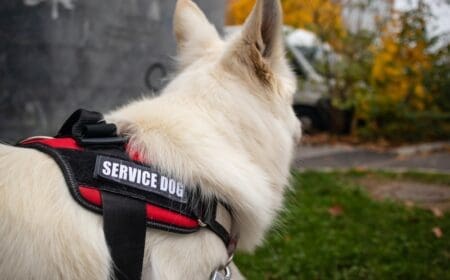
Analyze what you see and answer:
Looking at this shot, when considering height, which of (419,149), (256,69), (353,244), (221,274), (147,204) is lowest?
(419,149)

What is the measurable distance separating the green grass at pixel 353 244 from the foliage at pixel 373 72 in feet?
13.4

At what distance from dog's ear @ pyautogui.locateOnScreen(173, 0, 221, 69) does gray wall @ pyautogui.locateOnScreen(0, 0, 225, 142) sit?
1478 mm

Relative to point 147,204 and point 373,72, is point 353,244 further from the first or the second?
point 373,72

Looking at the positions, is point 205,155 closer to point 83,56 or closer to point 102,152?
point 102,152

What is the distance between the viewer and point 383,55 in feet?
28.2

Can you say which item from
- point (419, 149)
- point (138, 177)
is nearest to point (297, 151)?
point (138, 177)

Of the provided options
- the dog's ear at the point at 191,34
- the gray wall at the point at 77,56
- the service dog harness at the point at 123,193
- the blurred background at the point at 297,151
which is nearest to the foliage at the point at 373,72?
the blurred background at the point at 297,151

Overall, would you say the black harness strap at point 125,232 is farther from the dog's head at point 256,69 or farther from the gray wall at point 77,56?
the gray wall at point 77,56

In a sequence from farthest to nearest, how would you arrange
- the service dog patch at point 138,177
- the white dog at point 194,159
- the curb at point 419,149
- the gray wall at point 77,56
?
the curb at point 419,149, the gray wall at point 77,56, the service dog patch at point 138,177, the white dog at point 194,159

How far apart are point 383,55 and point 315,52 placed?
4.67ft

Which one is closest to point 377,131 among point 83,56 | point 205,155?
point 83,56

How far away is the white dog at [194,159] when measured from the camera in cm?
130

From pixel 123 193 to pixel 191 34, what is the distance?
1079 mm

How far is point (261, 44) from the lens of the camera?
183 centimetres
